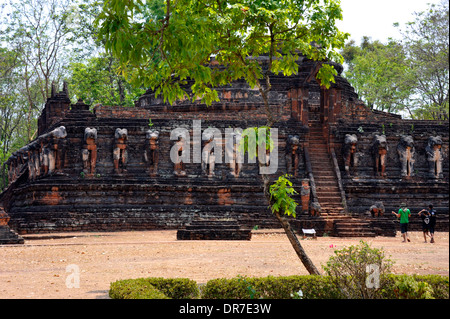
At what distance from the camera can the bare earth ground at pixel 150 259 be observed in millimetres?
10461

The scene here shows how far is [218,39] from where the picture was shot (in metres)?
9.88

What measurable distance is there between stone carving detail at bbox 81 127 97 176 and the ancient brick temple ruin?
4 centimetres

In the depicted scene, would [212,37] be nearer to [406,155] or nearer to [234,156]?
[234,156]

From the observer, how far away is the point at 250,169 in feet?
74.8

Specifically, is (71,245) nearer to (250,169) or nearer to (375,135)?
(250,169)

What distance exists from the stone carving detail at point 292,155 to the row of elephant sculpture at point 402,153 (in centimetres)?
209

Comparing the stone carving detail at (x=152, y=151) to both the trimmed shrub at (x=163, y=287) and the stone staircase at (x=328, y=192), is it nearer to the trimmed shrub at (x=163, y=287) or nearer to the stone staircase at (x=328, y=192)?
the stone staircase at (x=328, y=192)

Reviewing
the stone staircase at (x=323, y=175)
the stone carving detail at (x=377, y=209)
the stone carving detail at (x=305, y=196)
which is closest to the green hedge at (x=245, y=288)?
the stone carving detail at (x=305, y=196)

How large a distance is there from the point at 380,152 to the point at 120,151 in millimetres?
10250

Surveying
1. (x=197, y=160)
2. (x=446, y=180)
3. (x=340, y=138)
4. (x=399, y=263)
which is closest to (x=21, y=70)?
(x=197, y=160)

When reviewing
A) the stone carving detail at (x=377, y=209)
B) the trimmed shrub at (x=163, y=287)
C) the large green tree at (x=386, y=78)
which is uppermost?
the large green tree at (x=386, y=78)

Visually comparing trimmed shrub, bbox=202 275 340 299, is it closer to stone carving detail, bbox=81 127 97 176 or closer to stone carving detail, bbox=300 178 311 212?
stone carving detail, bbox=300 178 311 212

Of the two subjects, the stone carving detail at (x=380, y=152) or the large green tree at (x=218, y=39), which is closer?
the large green tree at (x=218, y=39)

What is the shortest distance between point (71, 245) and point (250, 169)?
8.54 m
